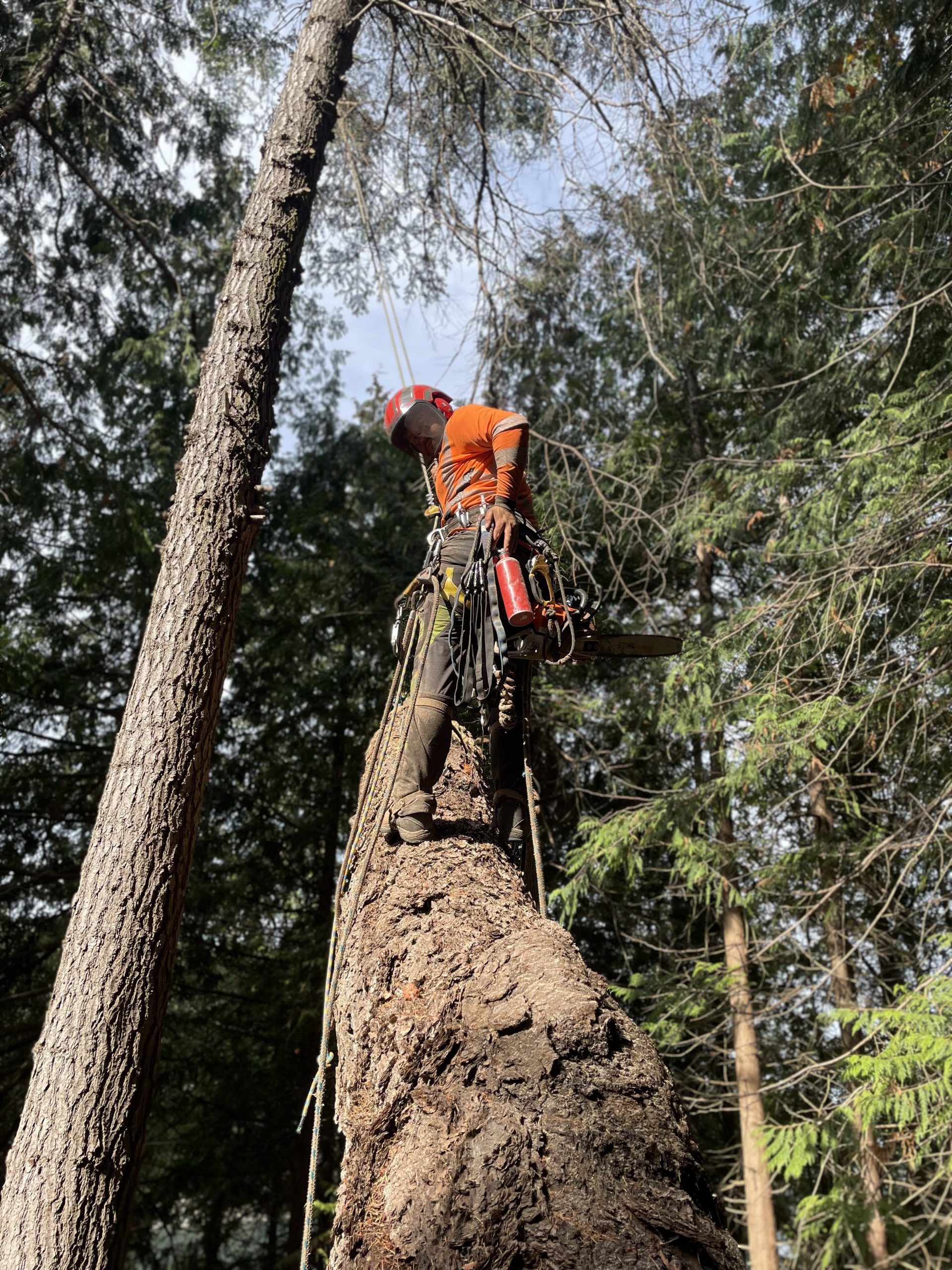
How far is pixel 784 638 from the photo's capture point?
634cm

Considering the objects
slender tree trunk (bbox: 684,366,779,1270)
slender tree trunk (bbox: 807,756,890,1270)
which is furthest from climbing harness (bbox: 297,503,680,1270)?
slender tree trunk (bbox: 684,366,779,1270)

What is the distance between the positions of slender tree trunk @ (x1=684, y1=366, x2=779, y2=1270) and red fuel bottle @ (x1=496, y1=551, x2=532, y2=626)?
18.2 feet

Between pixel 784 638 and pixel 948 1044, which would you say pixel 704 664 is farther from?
pixel 948 1044

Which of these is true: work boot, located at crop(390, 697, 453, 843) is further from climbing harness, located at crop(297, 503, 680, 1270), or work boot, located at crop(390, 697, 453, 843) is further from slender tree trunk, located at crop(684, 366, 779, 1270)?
slender tree trunk, located at crop(684, 366, 779, 1270)

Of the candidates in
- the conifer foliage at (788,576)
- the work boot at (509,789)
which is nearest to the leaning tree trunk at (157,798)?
the work boot at (509,789)

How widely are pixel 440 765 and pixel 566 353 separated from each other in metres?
7.42

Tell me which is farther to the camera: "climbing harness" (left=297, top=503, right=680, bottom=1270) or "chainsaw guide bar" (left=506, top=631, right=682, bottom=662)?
"chainsaw guide bar" (left=506, top=631, right=682, bottom=662)

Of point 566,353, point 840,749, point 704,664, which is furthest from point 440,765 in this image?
point 566,353

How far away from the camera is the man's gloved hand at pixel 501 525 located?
3637 mm

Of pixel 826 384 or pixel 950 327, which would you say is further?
pixel 826 384

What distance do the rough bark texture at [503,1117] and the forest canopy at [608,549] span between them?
Result: 3.34 m

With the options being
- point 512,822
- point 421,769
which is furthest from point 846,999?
point 421,769

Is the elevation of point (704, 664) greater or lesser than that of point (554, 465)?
lesser

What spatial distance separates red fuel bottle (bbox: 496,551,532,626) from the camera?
344 centimetres
